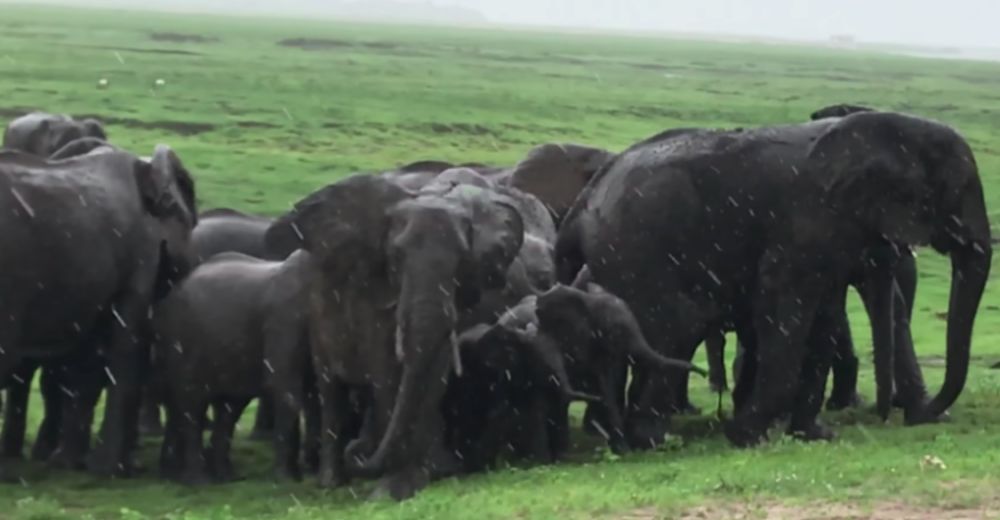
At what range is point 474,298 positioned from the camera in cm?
1209

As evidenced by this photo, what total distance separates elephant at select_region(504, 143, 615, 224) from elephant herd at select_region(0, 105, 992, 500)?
8.24 feet

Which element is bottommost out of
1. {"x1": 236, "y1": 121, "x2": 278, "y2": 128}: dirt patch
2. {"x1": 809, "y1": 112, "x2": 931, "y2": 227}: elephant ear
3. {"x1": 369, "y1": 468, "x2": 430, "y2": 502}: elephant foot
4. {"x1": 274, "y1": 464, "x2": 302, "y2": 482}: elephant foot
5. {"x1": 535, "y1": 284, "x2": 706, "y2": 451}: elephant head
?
{"x1": 236, "y1": 121, "x2": 278, "y2": 128}: dirt patch

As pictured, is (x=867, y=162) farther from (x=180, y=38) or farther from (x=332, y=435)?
(x=180, y=38)

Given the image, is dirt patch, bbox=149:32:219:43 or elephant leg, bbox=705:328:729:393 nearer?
elephant leg, bbox=705:328:729:393

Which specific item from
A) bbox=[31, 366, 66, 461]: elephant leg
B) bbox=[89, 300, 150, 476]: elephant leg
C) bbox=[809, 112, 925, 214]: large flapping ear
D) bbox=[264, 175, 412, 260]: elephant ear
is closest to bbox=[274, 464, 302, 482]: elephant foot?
bbox=[89, 300, 150, 476]: elephant leg

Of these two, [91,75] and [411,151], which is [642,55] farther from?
[411,151]

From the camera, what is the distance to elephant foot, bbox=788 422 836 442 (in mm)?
13672

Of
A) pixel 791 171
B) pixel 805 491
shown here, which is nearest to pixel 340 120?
pixel 791 171

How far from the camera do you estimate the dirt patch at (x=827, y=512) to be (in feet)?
31.5

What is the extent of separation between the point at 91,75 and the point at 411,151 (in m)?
17.8

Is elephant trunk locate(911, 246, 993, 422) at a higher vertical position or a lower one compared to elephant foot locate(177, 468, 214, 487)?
higher

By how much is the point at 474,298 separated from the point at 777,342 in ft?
8.64

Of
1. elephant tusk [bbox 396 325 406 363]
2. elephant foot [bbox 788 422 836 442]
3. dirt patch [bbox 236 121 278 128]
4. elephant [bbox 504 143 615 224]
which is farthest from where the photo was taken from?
dirt patch [bbox 236 121 278 128]

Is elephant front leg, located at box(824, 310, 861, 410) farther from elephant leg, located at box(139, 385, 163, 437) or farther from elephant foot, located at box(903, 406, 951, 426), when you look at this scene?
elephant leg, located at box(139, 385, 163, 437)
